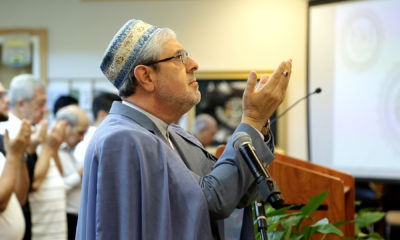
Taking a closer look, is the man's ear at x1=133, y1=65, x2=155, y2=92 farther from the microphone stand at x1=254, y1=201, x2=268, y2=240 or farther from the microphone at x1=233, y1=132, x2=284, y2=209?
the microphone stand at x1=254, y1=201, x2=268, y2=240

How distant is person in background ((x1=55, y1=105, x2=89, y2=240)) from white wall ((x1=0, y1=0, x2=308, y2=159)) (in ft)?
8.06

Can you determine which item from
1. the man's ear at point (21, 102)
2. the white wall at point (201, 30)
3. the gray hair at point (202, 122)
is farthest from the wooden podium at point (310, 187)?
the white wall at point (201, 30)

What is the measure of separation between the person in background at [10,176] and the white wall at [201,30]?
3513 millimetres

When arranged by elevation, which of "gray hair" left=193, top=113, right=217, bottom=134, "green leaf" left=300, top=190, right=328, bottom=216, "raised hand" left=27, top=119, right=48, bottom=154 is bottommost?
"green leaf" left=300, top=190, right=328, bottom=216

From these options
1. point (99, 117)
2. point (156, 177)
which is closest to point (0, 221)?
point (156, 177)

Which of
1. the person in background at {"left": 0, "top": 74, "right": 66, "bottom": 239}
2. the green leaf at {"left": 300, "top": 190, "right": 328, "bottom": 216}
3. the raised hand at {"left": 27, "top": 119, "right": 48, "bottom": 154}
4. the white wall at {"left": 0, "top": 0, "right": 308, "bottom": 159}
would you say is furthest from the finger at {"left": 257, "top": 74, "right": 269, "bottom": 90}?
the white wall at {"left": 0, "top": 0, "right": 308, "bottom": 159}

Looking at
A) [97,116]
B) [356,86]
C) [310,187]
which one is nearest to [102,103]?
[97,116]

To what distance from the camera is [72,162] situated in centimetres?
339

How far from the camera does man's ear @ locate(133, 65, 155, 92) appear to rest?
1.45m

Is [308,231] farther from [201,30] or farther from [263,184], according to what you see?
[201,30]

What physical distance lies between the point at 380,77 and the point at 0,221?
3842 millimetres

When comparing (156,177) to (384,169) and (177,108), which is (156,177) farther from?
(384,169)

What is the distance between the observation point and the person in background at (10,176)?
2.20 metres

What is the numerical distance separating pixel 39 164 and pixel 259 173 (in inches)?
73.7
